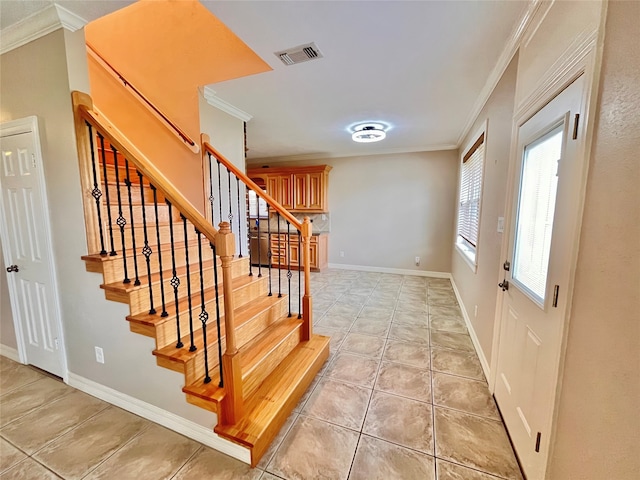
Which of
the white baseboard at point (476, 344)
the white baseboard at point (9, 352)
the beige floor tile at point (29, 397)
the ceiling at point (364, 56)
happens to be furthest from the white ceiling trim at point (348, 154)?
the beige floor tile at point (29, 397)

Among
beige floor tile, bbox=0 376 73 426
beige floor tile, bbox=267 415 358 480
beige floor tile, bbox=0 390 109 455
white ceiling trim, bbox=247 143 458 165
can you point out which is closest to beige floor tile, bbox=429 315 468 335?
beige floor tile, bbox=267 415 358 480

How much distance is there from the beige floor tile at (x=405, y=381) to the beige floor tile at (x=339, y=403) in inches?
7.2

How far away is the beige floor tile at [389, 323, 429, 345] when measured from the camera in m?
2.85

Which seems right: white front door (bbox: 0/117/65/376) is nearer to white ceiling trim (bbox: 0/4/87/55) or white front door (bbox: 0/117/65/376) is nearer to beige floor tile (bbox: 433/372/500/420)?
white ceiling trim (bbox: 0/4/87/55)

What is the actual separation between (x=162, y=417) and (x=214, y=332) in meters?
0.59

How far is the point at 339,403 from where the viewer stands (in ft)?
6.39

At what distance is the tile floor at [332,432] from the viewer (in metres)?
1.46

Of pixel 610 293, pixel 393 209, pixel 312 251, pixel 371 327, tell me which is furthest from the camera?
pixel 312 251

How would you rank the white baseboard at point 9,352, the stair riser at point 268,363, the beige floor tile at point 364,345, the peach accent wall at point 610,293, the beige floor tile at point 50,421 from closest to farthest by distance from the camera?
the peach accent wall at point 610,293 < the beige floor tile at point 50,421 < the stair riser at point 268,363 < the white baseboard at point 9,352 < the beige floor tile at point 364,345

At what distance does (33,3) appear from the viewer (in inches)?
64.4

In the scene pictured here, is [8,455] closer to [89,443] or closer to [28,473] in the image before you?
[28,473]

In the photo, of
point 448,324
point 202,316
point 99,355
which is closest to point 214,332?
point 202,316

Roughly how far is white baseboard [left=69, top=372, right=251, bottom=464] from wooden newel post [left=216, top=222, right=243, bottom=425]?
0.50 ft

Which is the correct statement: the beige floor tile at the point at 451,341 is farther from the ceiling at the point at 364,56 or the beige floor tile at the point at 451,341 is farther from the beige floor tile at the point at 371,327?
the ceiling at the point at 364,56
